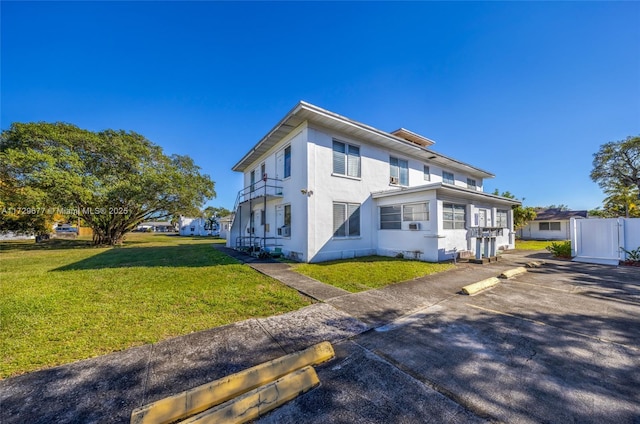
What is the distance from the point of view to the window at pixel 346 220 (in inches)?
434

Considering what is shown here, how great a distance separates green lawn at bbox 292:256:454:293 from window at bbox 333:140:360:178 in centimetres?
441

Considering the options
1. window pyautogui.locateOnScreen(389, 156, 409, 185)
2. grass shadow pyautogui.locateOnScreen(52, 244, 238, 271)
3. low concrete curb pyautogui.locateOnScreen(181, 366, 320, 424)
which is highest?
window pyautogui.locateOnScreen(389, 156, 409, 185)

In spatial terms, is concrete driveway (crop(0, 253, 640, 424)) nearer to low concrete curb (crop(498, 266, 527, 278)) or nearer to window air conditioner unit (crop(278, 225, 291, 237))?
low concrete curb (crop(498, 266, 527, 278))

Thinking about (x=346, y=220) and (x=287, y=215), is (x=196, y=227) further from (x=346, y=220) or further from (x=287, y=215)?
(x=346, y=220)

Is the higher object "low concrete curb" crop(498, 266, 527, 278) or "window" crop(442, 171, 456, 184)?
"window" crop(442, 171, 456, 184)

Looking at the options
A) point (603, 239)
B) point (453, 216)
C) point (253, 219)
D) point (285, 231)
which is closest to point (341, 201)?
point (285, 231)

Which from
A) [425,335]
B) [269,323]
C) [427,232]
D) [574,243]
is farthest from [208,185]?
[574,243]

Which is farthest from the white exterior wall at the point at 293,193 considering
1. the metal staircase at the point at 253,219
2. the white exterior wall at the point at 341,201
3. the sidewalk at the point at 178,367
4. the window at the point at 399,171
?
the sidewalk at the point at 178,367

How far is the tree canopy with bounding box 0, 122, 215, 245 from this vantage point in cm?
1513

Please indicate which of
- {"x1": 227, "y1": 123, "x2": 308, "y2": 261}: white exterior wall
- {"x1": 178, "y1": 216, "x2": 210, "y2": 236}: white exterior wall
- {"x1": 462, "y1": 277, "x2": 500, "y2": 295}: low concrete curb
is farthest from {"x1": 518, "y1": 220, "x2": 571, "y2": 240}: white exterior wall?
{"x1": 178, "y1": 216, "x2": 210, "y2": 236}: white exterior wall

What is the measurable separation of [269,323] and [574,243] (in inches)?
587

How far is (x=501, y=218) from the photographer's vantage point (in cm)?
1573

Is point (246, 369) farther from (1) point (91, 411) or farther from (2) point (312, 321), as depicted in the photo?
(2) point (312, 321)

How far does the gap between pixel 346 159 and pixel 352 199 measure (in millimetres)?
1971
